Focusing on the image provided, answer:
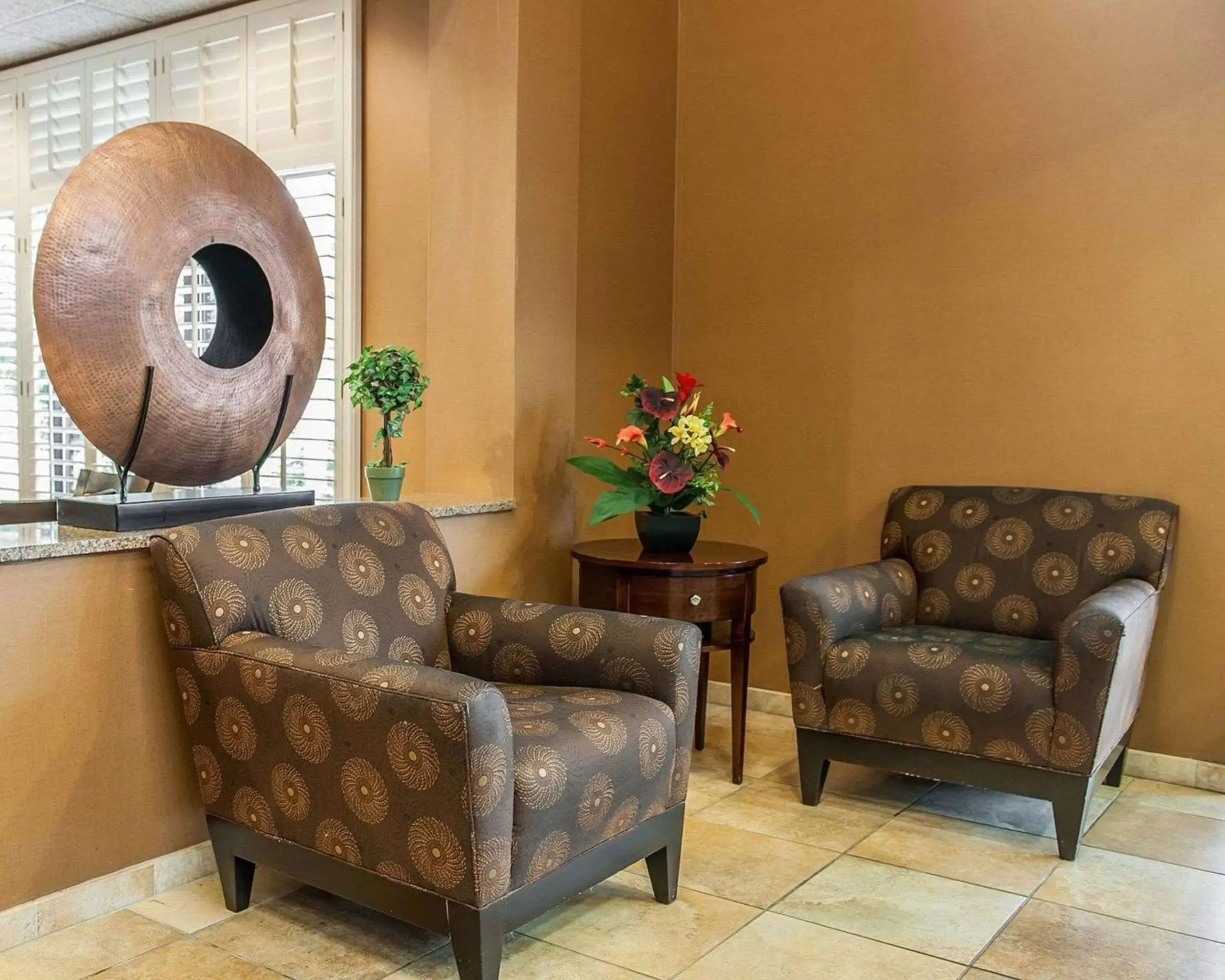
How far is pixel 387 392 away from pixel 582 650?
99 cm

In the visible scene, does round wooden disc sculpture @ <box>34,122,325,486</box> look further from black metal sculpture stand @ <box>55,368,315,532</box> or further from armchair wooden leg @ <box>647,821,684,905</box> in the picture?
armchair wooden leg @ <box>647,821,684,905</box>

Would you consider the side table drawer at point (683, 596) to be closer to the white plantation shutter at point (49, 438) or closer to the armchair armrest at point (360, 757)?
the armchair armrest at point (360, 757)

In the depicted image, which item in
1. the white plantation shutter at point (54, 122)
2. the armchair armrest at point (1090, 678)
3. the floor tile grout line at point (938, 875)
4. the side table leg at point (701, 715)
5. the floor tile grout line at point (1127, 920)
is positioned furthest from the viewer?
the white plantation shutter at point (54, 122)

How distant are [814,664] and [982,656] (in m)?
0.44

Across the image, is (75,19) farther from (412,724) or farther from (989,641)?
(989,641)

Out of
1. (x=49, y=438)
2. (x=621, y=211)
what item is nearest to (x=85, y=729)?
(x=621, y=211)

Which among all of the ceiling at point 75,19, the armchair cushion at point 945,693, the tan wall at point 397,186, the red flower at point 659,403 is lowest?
the armchair cushion at point 945,693

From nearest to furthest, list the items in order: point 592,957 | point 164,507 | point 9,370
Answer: point 592,957, point 164,507, point 9,370

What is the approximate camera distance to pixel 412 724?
1.97 metres

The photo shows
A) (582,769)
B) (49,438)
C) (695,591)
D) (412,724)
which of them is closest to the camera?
(412,724)

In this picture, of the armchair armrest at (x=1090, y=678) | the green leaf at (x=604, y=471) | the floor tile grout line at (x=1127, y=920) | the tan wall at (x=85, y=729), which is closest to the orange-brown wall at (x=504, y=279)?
the green leaf at (x=604, y=471)

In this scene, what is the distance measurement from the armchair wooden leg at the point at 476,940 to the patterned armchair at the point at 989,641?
1.33 metres

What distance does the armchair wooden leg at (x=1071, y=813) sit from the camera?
273 cm

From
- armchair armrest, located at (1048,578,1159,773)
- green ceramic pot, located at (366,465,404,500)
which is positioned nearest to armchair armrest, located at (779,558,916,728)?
armchair armrest, located at (1048,578,1159,773)
